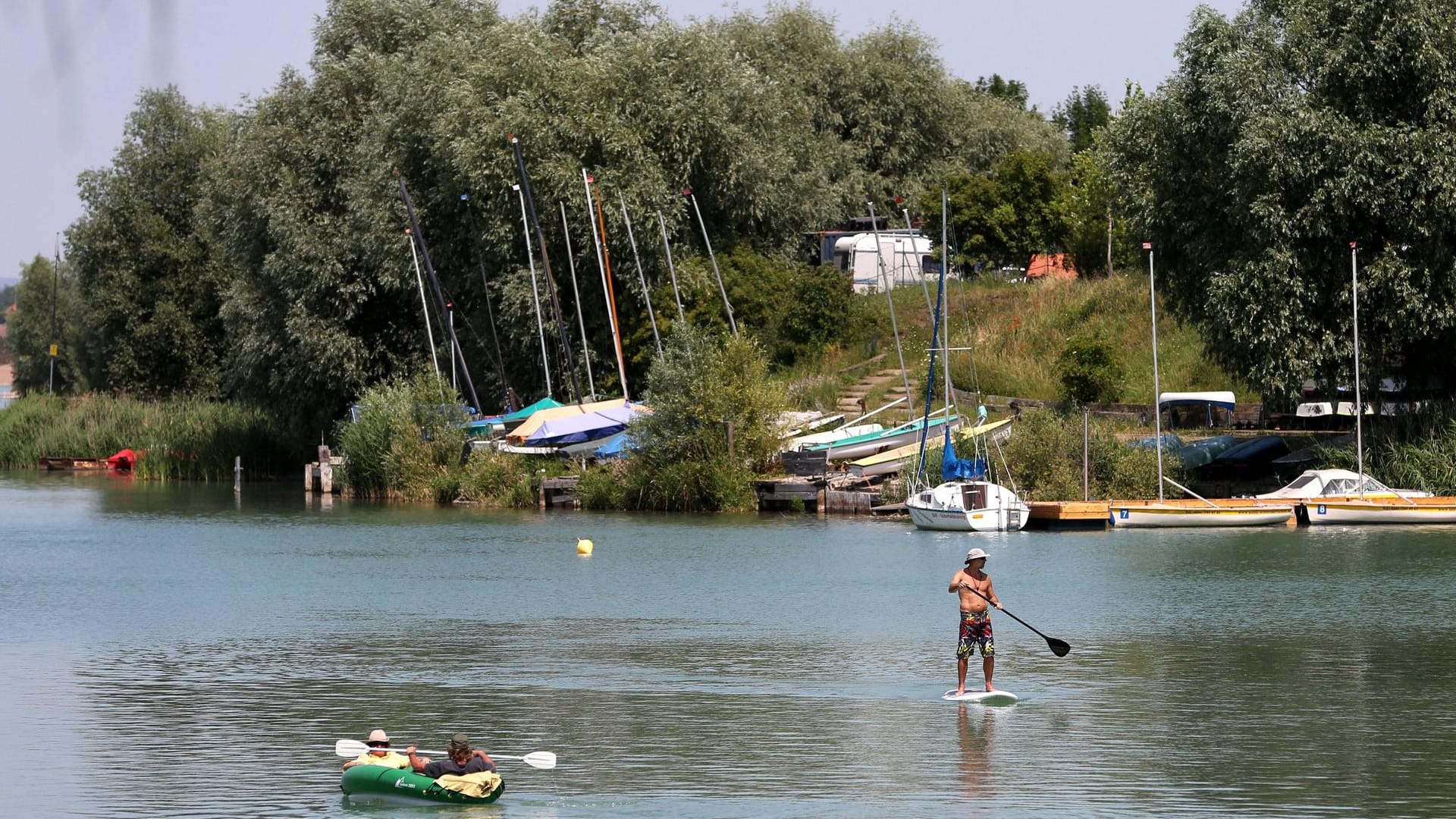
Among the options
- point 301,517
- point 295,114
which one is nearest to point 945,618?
point 301,517

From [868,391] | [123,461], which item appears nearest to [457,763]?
[868,391]

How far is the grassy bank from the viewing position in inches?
3206

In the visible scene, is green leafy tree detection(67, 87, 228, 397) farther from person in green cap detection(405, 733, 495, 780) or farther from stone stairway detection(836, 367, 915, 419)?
person in green cap detection(405, 733, 495, 780)

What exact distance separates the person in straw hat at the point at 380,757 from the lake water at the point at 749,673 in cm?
51

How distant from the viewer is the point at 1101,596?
35.0m

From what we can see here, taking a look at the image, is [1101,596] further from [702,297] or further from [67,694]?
[702,297]

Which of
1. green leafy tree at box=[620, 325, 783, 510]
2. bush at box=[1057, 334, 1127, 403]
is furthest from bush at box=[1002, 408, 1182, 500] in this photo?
green leafy tree at box=[620, 325, 783, 510]

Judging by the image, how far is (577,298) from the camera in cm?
6562

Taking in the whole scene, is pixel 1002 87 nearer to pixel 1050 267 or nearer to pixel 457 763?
pixel 1050 267

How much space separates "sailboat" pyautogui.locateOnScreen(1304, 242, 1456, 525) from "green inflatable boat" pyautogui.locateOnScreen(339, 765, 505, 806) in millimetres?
33858

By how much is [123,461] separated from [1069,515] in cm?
5400

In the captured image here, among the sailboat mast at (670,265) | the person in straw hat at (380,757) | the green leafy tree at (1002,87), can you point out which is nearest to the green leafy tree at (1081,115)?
the green leafy tree at (1002,87)

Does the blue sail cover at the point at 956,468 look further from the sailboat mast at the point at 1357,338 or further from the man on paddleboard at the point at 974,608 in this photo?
the man on paddleboard at the point at 974,608

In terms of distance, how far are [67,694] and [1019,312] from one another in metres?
52.7
